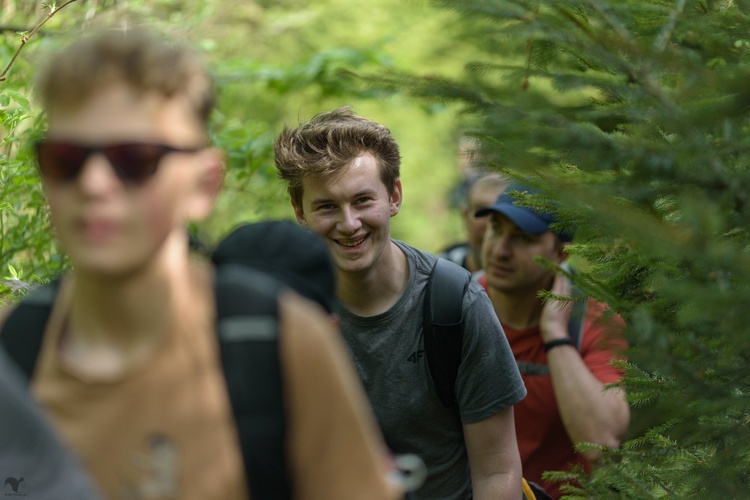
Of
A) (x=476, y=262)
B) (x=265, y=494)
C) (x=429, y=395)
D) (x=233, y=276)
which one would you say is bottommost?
(x=476, y=262)

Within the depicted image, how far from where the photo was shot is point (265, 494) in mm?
1820

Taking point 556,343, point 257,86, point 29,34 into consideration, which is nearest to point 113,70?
point 29,34

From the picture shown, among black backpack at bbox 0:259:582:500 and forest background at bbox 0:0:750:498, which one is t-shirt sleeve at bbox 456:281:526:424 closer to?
forest background at bbox 0:0:750:498

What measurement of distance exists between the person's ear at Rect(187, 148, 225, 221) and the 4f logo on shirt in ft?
6.15

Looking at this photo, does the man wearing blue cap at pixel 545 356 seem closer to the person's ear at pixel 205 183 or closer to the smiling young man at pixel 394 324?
the smiling young man at pixel 394 324

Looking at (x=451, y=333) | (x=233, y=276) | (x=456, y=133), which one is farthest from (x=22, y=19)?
(x=233, y=276)

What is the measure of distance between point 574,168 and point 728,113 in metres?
0.97

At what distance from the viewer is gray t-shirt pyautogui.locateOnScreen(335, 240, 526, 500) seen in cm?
367

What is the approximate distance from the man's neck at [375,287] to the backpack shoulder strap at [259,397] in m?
2.05

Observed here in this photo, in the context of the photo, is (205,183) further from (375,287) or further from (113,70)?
(375,287)

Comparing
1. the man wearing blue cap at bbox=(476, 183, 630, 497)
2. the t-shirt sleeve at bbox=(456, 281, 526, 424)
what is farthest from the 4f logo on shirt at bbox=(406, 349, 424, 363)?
the man wearing blue cap at bbox=(476, 183, 630, 497)

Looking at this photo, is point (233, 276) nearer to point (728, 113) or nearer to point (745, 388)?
point (728, 113)

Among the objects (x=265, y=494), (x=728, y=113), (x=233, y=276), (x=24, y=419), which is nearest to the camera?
(x=24, y=419)

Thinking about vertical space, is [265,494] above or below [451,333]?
above
